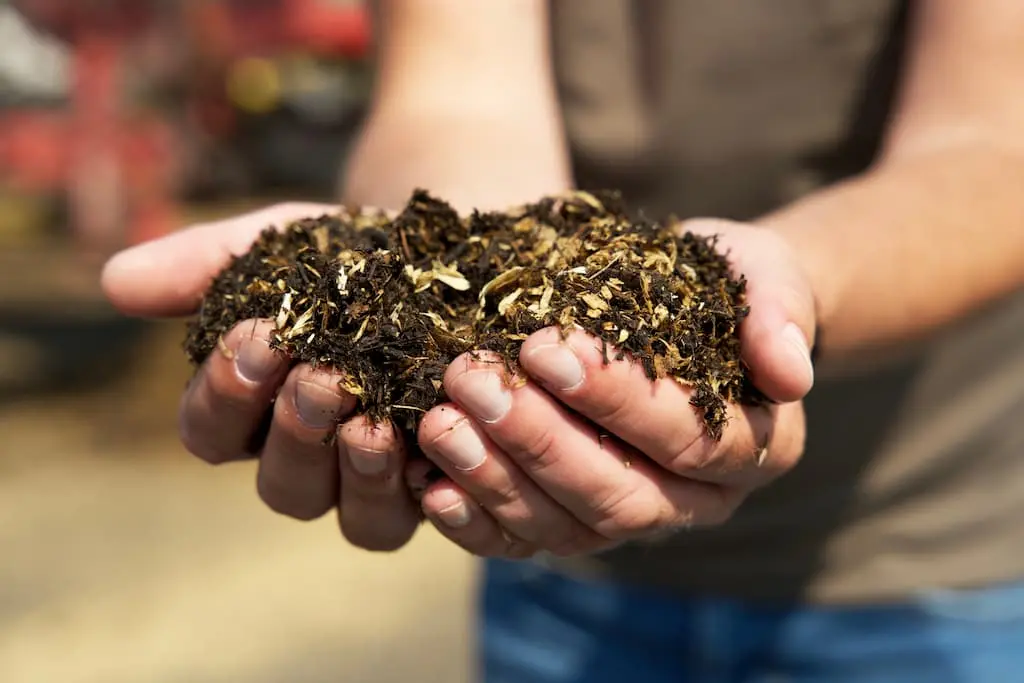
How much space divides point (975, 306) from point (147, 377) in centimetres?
569

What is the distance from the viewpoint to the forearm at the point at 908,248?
1435 mm

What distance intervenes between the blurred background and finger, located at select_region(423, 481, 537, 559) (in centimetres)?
148

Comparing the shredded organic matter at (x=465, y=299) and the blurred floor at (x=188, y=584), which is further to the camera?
the blurred floor at (x=188, y=584)

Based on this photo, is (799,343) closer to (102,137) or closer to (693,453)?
(693,453)

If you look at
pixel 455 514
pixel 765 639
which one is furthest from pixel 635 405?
pixel 765 639

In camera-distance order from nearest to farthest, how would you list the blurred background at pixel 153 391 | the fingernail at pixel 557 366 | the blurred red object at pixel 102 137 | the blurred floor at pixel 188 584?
the fingernail at pixel 557 366 < the blurred floor at pixel 188 584 < the blurred background at pixel 153 391 < the blurred red object at pixel 102 137

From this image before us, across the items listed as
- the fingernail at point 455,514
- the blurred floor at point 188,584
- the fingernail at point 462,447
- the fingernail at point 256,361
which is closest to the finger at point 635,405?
the fingernail at point 462,447

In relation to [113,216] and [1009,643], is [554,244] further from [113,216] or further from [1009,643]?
[113,216]

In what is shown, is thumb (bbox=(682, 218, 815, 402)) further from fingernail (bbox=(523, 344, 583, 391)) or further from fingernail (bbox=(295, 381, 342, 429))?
fingernail (bbox=(295, 381, 342, 429))

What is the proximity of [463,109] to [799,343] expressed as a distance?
37.0 inches

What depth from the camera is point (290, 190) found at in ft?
32.1

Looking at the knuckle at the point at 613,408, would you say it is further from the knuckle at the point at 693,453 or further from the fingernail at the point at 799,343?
the fingernail at the point at 799,343

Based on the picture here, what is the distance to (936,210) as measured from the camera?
1501 millimetres

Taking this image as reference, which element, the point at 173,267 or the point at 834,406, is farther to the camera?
the point at 834,406
